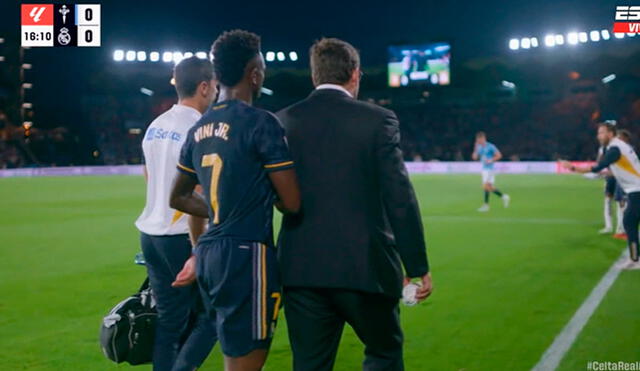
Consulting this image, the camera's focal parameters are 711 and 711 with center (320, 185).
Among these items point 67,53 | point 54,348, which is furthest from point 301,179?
point 67,53

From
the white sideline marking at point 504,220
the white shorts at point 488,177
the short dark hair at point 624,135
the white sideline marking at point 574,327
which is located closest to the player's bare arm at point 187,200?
the white sideline marking at point 574,327

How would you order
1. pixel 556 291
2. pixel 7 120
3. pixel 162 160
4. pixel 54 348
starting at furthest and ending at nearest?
pixel 7 120 < pixel 556 291 < pixel 54 348 < pixel 162 160

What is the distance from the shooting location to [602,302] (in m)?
8.20

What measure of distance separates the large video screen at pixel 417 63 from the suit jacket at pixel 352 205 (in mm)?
55937

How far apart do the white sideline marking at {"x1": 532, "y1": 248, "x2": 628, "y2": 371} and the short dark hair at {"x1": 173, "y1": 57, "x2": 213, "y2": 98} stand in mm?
3486

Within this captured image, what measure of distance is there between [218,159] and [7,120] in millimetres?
65812

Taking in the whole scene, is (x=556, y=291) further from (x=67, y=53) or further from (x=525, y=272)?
(x=67, y=53)

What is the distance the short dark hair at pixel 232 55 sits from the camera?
11.5 ft

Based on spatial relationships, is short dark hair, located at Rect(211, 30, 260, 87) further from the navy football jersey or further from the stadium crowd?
the stadium crowd

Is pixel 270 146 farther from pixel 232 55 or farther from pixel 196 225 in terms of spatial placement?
pixel 196 225

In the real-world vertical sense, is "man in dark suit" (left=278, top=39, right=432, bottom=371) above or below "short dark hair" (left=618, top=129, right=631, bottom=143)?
below

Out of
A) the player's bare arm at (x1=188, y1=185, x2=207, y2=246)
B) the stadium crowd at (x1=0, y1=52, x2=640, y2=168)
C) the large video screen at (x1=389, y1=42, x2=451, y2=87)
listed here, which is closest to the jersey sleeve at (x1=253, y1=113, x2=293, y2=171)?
the player's bare arm at (x1=188, y1=185, x2=207, y2=246)

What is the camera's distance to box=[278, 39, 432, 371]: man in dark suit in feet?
11.0

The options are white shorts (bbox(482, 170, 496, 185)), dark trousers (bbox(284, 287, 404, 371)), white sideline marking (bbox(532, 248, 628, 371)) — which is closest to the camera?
dark trousers (bbox(284, 287, 404, 371))
